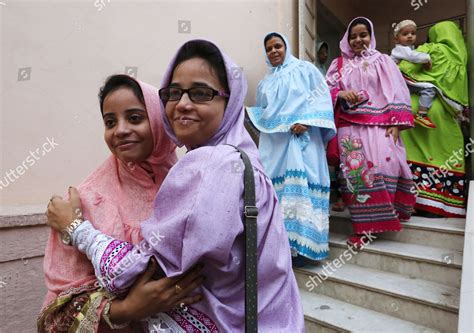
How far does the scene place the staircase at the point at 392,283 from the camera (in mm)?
2262

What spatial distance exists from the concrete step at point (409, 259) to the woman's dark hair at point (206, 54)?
2.34m

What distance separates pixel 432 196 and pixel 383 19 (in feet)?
15.0

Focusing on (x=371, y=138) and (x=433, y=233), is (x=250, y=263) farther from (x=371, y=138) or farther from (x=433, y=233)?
(x=433, y=233)

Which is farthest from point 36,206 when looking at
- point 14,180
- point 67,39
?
point 67,39

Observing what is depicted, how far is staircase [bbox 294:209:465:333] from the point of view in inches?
89.0

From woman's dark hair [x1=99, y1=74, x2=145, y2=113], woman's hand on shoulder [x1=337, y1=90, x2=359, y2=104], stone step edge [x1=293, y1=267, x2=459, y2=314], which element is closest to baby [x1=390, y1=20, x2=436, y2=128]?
woman's hand on shoulder [x1=337, y1=90, x2=359, y2=104]

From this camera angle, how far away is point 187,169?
84cm

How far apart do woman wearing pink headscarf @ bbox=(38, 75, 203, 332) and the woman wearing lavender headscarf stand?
69 millimetres

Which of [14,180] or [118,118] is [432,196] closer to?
[118,118]

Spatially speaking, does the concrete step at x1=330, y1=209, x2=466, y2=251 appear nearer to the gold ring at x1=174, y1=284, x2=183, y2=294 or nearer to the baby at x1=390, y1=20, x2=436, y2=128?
the baby at x1=390, y1=20, x2=436, y2=128

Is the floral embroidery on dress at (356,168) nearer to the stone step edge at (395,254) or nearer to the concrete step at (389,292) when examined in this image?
the stone step edge at (395,254)

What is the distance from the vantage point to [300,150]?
285cm

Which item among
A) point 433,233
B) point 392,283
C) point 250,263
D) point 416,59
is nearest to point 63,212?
point 250,263

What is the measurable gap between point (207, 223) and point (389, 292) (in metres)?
2.13
